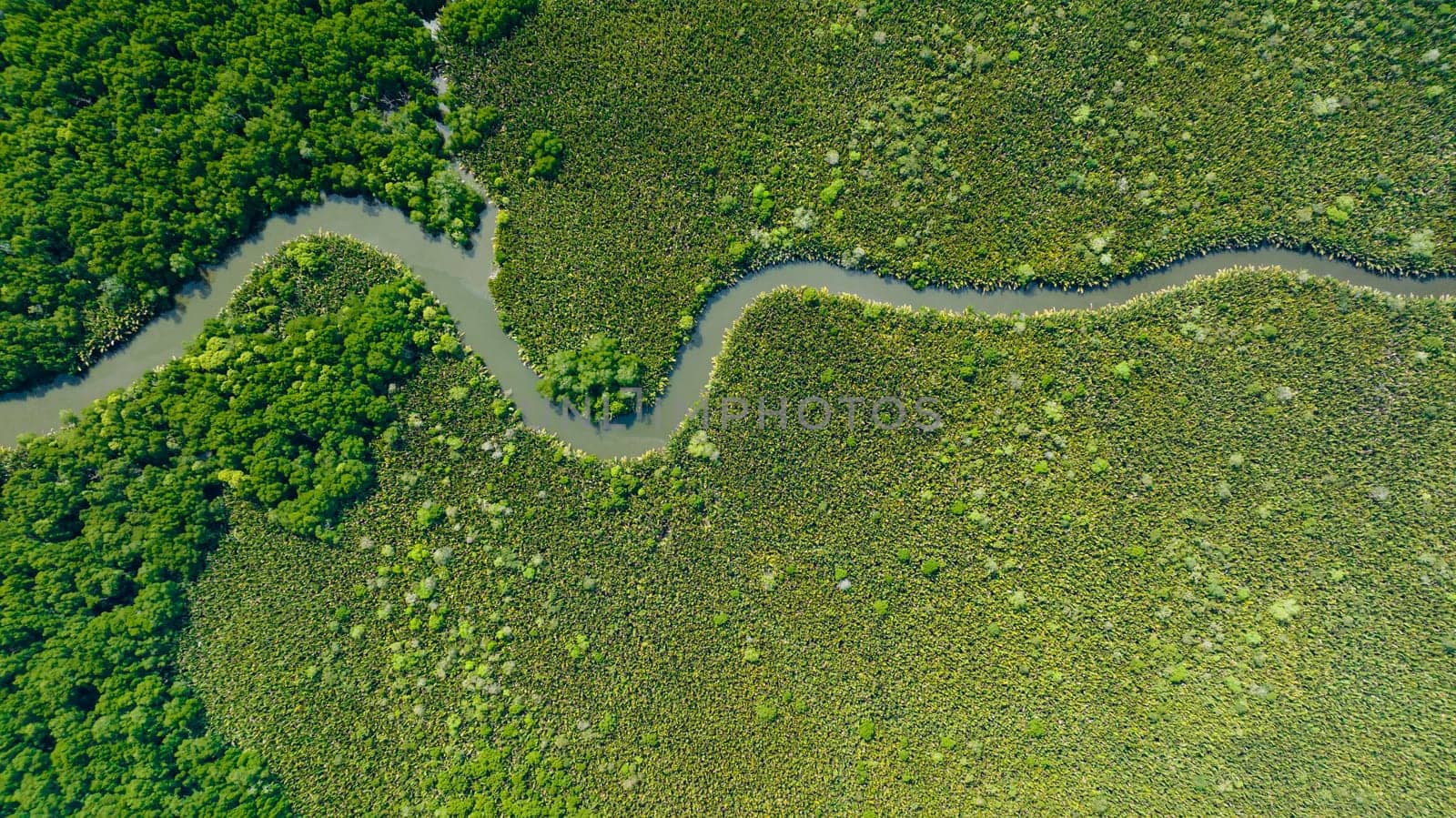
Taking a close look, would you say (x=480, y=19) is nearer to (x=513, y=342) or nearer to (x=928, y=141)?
(x=513, y=342)

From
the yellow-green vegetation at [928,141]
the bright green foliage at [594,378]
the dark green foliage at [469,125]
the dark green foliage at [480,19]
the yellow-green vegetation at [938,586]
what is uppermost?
the dark green foliage at [480,19]

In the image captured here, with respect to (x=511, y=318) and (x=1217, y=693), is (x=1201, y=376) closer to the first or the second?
(x=1217, y=693)

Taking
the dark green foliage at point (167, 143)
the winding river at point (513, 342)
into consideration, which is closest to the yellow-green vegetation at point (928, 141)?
the winding river at point (513, 342)

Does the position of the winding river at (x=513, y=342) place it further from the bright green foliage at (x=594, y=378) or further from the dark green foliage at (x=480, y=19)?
the dark green foliage at (x=480, y=19)

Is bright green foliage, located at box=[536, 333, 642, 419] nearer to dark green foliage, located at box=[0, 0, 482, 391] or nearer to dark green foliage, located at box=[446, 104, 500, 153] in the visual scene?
dark green foliage, located at box=[0, 0, 482, 391]

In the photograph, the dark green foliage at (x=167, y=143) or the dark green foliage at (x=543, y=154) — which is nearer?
the dark green foliage at (x=167, y=143)

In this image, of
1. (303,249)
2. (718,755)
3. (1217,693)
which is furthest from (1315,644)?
(303,249)
